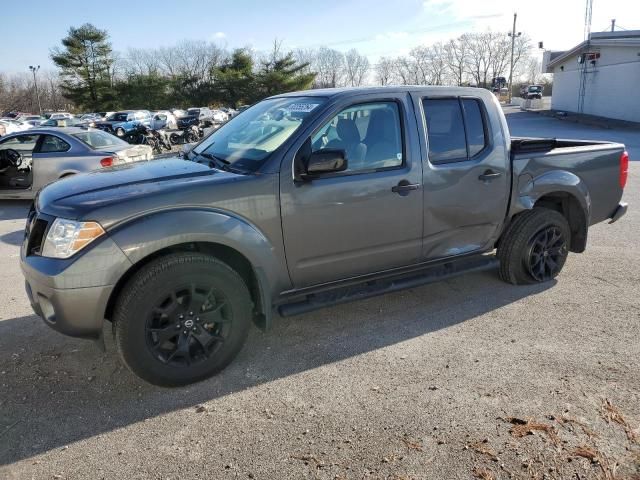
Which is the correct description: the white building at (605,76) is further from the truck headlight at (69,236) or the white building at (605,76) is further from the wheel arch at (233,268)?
the truck headlight at (69,236)

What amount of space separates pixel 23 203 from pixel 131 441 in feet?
29.6

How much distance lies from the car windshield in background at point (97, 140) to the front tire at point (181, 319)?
743 centimetres

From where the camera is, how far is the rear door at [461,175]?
3.97m

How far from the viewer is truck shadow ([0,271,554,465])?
9.54 feet

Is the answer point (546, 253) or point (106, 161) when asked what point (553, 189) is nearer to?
point (546, 253)

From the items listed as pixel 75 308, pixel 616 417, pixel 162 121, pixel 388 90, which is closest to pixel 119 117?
pixel 162 121

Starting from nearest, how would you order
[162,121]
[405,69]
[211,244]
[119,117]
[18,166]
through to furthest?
[211,244]
[18,166]
[162,121]
[119,117]
[405,69]

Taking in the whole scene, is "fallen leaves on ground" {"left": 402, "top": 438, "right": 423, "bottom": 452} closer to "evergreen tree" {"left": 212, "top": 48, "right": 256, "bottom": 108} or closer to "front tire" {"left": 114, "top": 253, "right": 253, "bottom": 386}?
"front tire" {"left": 114, "top": 253, "right": 253, "bottom": 386}

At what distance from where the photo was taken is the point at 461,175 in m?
4.07

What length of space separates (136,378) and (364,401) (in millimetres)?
1533

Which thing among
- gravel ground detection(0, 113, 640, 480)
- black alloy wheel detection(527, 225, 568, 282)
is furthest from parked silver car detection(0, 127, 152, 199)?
black alloy wheel detection(527, 225, 568, 282)

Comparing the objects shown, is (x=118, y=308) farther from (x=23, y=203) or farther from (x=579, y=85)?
(x=579, y=85)

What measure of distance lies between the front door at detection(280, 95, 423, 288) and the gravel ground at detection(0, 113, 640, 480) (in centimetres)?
64

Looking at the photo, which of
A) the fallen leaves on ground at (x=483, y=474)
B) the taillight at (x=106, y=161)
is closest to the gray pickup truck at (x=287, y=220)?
the fallen leaves on ground at (x=483, y=474)
